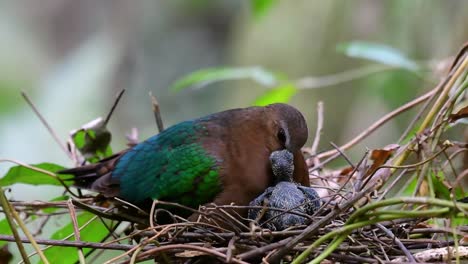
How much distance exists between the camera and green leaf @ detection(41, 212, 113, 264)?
2613mm

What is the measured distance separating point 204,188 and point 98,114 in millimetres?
4790

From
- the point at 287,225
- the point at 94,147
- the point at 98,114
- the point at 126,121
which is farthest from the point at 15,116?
the point at 287,225

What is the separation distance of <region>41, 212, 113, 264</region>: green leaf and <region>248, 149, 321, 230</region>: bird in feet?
1.93

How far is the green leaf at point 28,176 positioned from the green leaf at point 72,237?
19cm

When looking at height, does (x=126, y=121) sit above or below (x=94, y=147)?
below

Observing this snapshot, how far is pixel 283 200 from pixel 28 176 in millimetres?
934

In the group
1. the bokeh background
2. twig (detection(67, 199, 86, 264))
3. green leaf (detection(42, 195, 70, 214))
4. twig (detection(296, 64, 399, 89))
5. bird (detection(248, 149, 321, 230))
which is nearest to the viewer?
twig (detection(67, 199, 86, 264))

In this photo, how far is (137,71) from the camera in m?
9.38

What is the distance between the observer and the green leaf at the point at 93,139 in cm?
318

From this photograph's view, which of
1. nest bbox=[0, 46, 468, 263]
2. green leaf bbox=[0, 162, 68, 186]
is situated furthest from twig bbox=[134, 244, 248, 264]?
green leaf bbox=[0, 162, 68, 186]

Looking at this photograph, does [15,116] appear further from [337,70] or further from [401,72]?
[401,72]

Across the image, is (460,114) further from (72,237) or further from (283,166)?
(72,237)

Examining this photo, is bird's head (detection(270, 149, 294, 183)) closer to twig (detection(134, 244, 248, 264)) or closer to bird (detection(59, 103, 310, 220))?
bird (detection(59, 103, 310, 220))

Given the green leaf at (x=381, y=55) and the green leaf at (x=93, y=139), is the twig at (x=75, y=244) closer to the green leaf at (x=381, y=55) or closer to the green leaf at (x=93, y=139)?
the green leaf at (x=93, y=139)
